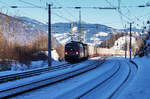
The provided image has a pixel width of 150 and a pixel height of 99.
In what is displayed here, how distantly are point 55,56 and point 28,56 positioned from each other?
754 cm

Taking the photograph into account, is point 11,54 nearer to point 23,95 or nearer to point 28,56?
point 28,56

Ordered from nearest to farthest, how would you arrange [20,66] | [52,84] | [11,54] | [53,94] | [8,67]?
[53,94]
[52,84]
[8,67]
[20,66]
[11,54]

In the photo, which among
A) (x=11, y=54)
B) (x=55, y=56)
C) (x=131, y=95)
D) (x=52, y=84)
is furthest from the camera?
(x=55, y=56)

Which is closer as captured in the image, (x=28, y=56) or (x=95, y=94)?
(x=95, y=94)

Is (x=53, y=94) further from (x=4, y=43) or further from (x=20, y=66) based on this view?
(x=4, y=43)

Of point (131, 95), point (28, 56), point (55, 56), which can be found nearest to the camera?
point (131, 95)

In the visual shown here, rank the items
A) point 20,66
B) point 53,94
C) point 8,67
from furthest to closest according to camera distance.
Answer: point 20,66 → point 8,67 → point 53,94

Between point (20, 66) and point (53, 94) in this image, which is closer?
point (53, 94)

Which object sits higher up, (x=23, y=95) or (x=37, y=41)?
(x=37, y=41)

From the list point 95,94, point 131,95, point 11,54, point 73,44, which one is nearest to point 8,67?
point 11,54

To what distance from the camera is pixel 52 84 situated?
13.6 meters

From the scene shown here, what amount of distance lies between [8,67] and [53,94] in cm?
1619

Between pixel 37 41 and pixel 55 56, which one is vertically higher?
pixel 37 41

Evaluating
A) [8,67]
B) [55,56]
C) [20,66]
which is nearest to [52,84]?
[8,67]
